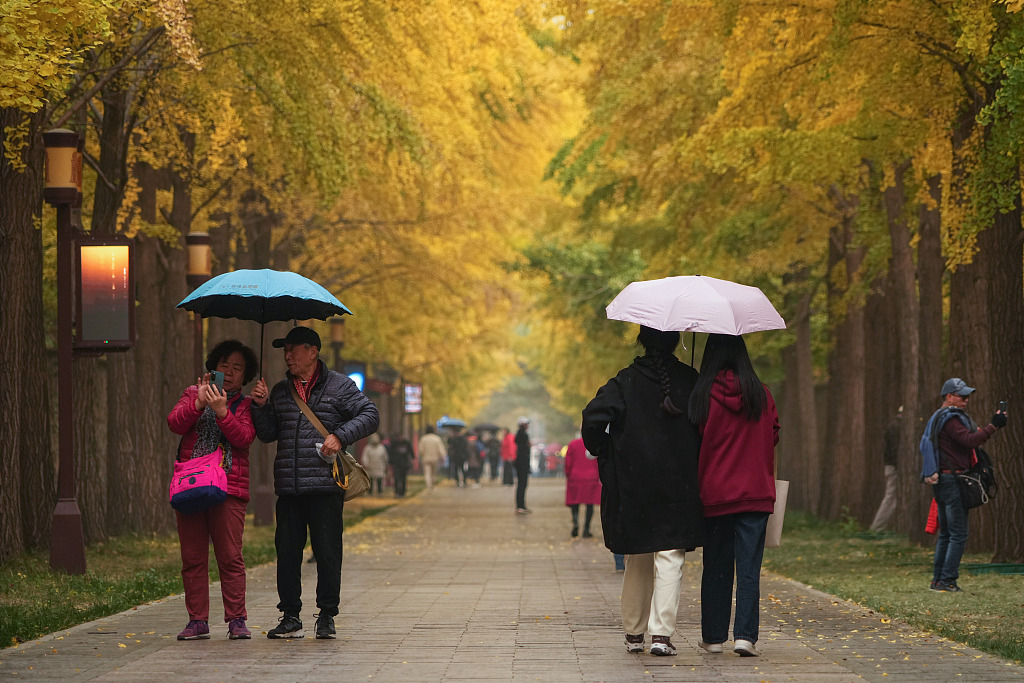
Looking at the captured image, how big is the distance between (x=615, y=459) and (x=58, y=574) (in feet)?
22.4

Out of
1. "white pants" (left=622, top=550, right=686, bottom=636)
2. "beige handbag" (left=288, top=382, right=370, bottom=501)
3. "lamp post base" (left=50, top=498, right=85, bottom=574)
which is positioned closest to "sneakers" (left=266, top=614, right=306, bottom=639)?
"beige handbag" (left=288, top=382, right=370, bottom=501)

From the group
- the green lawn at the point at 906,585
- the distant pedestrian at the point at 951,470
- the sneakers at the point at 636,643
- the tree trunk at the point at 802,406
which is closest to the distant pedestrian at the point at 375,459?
the tree trunk at the point at 802,406

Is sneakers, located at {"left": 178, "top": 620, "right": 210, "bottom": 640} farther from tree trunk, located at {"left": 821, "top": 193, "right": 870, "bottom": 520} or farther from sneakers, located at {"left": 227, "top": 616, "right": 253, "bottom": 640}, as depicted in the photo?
tree trunk, located at {"left": 821, "top": 193, "right": 870, "bottom": 520}

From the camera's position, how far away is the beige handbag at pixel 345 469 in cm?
932

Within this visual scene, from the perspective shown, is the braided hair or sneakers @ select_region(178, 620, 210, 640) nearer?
the braided hair

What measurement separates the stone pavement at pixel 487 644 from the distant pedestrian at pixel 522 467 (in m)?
15.3

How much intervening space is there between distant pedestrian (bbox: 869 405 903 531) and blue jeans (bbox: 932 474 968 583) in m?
7.26

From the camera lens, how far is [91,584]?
1300 cm

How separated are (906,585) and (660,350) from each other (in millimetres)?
6145

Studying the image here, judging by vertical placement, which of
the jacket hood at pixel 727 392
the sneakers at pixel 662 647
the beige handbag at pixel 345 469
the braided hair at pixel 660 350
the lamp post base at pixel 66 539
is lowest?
the sneakers at pixel 662 647

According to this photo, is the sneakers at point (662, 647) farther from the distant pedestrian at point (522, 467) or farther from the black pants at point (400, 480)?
the black pants at point (400, 480)

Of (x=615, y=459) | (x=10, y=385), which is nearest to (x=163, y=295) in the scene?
(x=10, y=385)

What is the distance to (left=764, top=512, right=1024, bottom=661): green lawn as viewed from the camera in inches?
402

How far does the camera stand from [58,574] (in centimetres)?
1352
